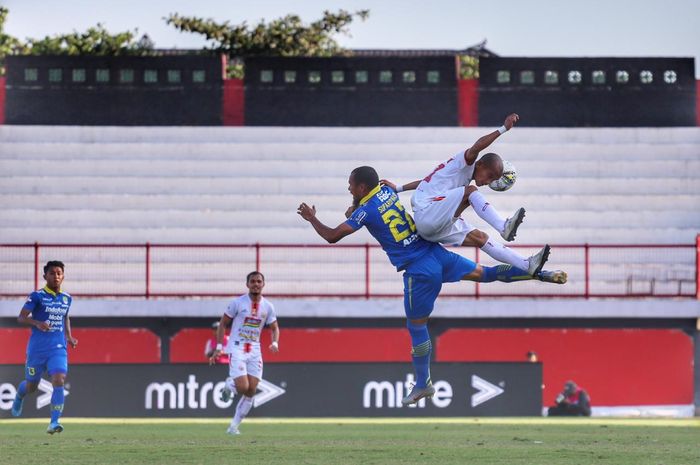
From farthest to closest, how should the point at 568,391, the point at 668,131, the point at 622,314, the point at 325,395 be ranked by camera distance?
the point at 668,131 < the point at 622,314 < the point at 568,391 < the point at 325,395

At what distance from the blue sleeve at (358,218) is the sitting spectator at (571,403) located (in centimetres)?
1523

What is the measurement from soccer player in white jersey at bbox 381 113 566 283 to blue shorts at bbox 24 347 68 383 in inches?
250

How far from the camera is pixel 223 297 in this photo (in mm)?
32969

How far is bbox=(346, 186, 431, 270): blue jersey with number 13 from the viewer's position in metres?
13.5

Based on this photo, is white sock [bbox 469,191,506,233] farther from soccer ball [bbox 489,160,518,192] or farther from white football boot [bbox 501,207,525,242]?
soccer ball [bbox 489,160,518,192]

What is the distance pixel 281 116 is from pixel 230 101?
1.36 m

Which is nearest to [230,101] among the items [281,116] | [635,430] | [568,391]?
[281,116]

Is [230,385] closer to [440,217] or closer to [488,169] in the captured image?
[440,217]

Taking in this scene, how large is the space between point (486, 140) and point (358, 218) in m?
1.33

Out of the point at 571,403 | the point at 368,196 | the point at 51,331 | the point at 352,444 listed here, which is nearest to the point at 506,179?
the point at 368,196

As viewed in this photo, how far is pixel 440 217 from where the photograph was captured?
43.6 feet

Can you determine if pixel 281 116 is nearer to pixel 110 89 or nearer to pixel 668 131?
pixel 110 89

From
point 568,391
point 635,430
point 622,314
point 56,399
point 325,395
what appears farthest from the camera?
point 622,314

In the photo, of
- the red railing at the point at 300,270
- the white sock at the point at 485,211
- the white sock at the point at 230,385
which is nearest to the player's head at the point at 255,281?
the white sock at the point at 230,385
